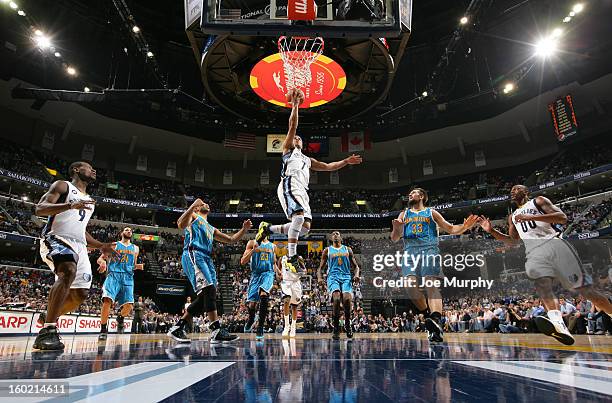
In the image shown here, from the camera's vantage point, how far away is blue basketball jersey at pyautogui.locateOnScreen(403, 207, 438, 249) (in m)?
5.62

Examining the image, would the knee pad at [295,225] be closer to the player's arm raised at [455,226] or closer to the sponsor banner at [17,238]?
the player's arm raised at [455,226]

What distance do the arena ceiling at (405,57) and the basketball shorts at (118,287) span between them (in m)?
12.6

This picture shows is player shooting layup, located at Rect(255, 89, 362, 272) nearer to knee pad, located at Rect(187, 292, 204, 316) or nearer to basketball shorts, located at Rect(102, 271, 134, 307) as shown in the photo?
knee pad, located at Rect(187, 292, 204, 316)

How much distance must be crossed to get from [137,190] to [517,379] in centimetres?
3362

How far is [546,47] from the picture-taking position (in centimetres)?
1959

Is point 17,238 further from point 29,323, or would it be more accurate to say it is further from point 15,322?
point 15,322

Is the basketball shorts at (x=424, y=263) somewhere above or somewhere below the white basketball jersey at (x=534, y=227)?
below

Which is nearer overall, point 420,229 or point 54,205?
point 54,205

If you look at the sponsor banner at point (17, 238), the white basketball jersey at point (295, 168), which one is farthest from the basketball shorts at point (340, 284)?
the sponsor banner at point (17, 238)

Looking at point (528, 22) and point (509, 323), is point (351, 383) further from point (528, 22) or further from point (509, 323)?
point (528, 22)

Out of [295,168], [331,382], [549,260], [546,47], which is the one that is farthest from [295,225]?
[546,47]

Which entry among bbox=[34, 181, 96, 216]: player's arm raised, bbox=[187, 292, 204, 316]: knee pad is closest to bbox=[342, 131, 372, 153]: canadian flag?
bbox=[187, 292, 204, 316]: knee pad

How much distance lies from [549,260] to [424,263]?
1477mm

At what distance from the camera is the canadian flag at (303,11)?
659cm
